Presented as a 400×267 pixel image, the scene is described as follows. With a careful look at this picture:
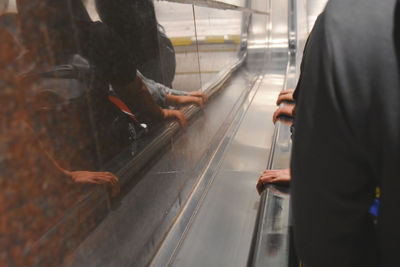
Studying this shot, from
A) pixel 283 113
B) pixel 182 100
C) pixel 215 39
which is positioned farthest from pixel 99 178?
pixel 215 39

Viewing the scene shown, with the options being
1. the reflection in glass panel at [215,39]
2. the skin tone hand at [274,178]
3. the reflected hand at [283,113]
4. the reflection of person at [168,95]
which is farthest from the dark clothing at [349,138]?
the reflected hand at [283,113]

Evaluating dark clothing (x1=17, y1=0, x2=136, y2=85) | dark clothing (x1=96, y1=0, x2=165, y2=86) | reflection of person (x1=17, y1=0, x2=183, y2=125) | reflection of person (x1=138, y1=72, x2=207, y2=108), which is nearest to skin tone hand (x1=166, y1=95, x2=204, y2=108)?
reflection of person (x1=138, y1=72, x2=207, y2=108)

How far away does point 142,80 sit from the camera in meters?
1.14

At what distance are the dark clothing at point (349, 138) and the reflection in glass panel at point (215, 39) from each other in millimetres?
1559

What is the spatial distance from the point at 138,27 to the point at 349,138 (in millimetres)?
807

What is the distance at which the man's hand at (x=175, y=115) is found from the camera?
1394 millimetres

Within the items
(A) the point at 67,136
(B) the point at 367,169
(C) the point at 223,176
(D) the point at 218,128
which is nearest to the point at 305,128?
(B) the point at 367,169

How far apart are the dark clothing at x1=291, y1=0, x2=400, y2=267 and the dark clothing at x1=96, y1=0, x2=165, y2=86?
572 millimetres

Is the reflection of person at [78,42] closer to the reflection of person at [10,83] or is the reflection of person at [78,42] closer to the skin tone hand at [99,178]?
the reflection of person at [10,83]

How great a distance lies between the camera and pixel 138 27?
44.4 inches

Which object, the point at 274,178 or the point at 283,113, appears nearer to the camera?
Result: the point at 274,178

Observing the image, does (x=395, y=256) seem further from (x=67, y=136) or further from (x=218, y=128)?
(x=218, y=128)

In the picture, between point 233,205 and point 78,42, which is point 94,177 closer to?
point 78,42

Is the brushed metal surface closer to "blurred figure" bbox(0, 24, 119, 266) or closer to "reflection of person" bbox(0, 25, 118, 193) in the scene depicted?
"blurred figure" bbox(0, 24, 119, 266)
